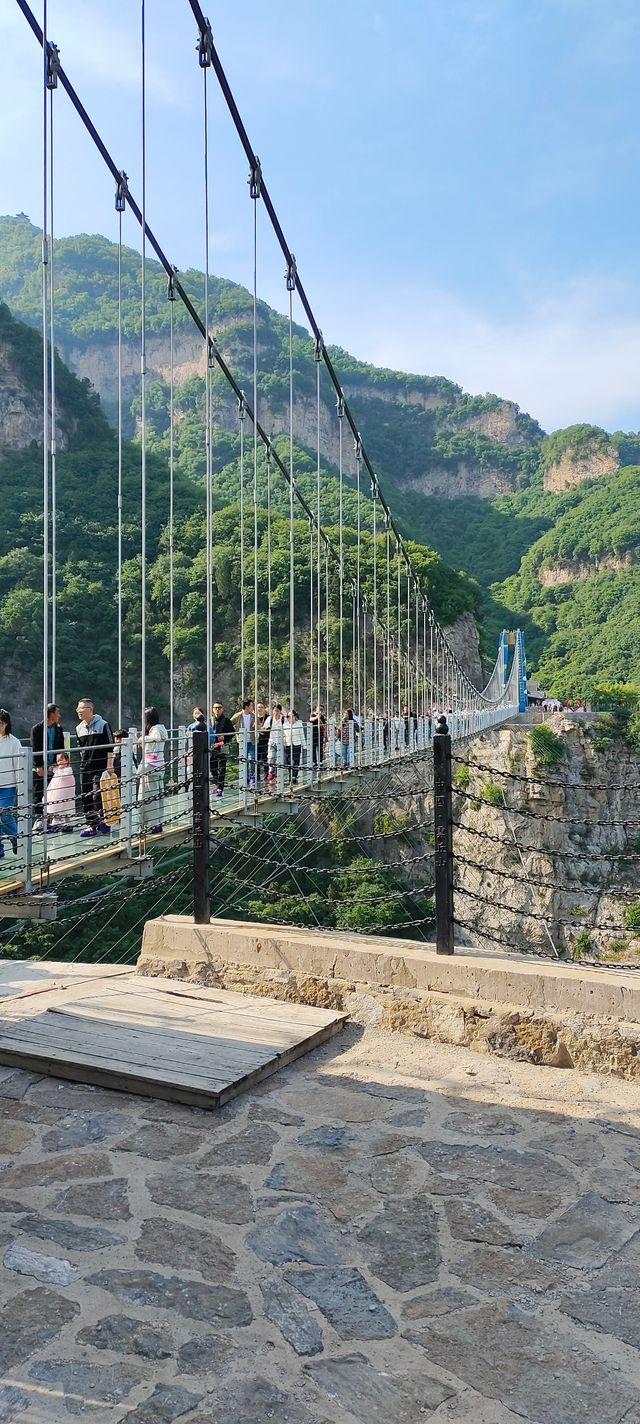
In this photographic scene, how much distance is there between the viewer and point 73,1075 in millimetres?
3182

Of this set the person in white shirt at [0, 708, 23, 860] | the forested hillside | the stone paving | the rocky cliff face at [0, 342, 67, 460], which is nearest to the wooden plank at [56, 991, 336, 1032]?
the stone paving

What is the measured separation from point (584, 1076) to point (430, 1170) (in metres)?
0.84

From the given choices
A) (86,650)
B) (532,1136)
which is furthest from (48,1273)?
(86,650)

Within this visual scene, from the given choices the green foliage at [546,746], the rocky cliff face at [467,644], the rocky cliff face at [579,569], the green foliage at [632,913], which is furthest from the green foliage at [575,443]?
the green foliage at [632,913]

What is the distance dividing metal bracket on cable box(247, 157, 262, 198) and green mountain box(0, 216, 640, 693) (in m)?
25.6

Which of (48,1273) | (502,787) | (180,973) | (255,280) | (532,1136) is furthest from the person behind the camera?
(502,787)

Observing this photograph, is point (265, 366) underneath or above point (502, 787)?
above

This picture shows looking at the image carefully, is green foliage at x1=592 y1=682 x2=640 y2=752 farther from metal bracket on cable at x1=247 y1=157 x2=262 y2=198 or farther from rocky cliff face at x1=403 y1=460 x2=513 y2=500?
rocky cliff face at x1=403 y1=460 x2=513 y2=500

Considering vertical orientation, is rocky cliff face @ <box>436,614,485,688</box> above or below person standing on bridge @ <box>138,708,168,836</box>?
above

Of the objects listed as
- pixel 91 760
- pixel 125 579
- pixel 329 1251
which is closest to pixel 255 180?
pixel 91 760

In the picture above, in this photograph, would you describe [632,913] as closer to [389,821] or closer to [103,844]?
[389,821]

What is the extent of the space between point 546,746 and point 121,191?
26.4 meters

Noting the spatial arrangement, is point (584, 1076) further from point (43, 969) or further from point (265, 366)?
point (265, 366)

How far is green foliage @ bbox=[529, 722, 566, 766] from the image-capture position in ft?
108
